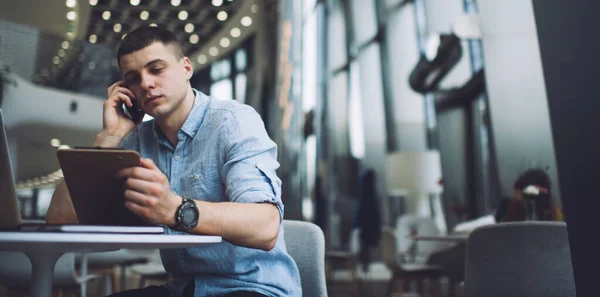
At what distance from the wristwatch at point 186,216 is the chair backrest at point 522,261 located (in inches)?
43.6

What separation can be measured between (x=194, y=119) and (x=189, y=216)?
507mm

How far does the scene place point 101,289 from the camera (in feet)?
16.4

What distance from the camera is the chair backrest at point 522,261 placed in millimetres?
1640

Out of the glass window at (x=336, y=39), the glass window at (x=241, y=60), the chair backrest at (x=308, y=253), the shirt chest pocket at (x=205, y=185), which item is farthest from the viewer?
the glass window at (x=336, y=39)

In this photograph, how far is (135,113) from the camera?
1.75 m

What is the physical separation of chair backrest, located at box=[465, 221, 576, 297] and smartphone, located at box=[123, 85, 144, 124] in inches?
49.1

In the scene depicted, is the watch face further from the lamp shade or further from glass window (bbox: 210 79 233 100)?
the lamp shade

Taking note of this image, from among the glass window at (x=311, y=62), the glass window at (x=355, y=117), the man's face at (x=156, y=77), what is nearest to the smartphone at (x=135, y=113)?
the man's face at (x=156, y=77)

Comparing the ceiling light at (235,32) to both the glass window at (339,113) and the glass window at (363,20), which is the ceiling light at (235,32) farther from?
the glass window at (339,113)

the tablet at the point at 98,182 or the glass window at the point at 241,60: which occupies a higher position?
the glass window at the point at 241,60

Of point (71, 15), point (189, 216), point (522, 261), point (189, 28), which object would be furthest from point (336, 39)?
point (189, 216)

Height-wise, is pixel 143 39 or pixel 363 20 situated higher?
pixel 363 20

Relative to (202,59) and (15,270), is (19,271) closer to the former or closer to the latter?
(15,270)

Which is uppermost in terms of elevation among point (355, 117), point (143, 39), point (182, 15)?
point (182, 15)
